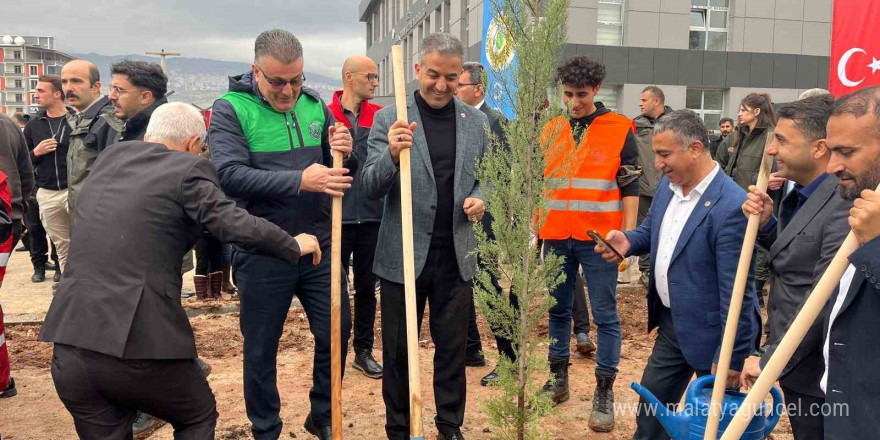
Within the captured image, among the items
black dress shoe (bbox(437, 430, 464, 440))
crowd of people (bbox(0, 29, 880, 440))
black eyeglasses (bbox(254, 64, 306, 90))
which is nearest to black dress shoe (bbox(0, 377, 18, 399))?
crowd of people (bbox(0, 29, 880, 440))

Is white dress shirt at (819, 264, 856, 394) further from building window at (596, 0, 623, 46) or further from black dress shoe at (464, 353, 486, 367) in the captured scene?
building window at (596, 0, 623, 46)

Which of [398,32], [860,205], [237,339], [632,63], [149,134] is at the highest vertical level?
[398,32]

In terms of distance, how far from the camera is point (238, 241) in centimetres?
281

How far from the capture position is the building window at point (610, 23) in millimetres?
20516

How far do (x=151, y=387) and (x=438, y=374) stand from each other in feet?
5.31

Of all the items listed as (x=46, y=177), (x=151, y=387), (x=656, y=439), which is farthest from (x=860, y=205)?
(x=46, y=177)

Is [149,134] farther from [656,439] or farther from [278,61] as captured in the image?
[656,439]

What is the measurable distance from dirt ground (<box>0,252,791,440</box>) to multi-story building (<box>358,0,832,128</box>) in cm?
1467

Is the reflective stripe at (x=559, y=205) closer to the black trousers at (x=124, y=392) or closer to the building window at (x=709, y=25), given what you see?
the black trousers at (x=124, y=392)

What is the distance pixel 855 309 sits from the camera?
211cm

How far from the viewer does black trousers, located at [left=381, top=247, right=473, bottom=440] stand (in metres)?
Result: 3.65

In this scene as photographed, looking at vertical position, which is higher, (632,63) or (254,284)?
(632,63)

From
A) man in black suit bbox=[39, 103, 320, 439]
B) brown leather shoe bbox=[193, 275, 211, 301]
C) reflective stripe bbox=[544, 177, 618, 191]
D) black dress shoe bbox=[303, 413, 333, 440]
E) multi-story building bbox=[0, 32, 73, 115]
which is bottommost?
black dress shoe bbox=[303, 413, 333, 440]

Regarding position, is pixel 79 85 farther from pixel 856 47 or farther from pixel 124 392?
pixel 856 47
